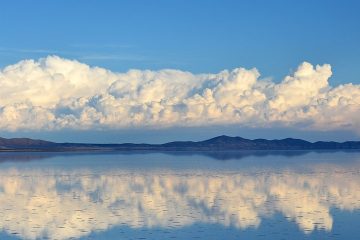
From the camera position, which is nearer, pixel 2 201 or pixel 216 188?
pixel 2 201

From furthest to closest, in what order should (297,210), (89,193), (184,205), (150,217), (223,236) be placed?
(89,193)
(184,205)
(297,210)
(150,217)
(223,236)

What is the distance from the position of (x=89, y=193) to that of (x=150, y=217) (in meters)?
14.6

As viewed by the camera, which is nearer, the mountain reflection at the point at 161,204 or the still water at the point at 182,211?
the still water at the point at 182,211

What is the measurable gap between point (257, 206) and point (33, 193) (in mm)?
19582

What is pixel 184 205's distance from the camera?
38.5 metres

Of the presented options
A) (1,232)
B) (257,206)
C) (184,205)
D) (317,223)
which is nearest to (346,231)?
(317,223)

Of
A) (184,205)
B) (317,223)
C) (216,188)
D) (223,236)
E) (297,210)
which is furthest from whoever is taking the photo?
(216,188)

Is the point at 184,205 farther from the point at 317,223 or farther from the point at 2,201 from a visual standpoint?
the point at 2,201

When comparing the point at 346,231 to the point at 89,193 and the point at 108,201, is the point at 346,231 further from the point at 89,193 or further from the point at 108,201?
the point at 89,193

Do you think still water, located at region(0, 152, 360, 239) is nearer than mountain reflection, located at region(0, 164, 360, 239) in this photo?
Yes

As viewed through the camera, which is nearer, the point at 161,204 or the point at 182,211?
the point at 182,211

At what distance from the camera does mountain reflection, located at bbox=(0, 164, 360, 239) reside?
3088 cm

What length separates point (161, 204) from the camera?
39.2 metres

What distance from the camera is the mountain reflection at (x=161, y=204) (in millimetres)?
30875
